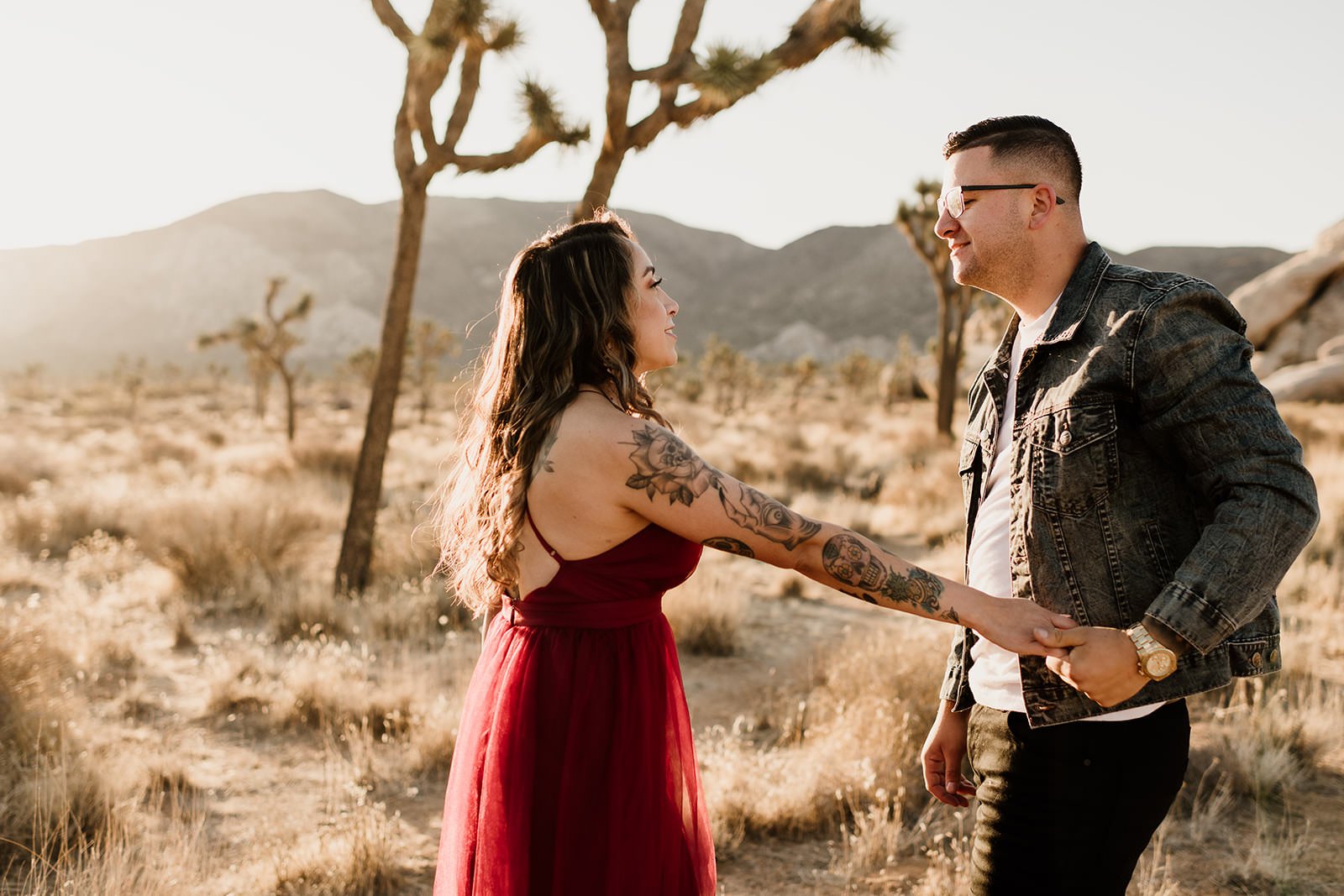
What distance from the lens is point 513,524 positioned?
2.08 m

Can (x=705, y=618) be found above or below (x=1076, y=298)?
below

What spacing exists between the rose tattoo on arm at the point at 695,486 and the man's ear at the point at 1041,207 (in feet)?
2.77

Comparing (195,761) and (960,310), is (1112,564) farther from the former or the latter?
(960,310)

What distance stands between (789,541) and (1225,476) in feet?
2.78

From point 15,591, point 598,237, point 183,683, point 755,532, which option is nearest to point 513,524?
point 755,532

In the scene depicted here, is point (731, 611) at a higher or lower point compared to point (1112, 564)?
lower

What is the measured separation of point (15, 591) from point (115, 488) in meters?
4.07

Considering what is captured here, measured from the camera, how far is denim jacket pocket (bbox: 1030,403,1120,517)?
1882mm

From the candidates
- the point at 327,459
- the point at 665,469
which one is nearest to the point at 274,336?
the point at 327,459

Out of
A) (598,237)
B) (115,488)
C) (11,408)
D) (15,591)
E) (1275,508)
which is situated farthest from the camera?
(11,408)

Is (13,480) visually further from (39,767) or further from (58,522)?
(39,767)

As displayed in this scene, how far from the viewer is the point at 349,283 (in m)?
102

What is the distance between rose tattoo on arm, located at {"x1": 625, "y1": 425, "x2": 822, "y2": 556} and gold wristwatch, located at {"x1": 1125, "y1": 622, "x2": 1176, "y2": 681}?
0.66 meters

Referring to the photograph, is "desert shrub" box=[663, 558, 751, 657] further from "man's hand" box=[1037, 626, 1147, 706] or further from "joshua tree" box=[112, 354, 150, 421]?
"joshua tree" box=[112, 354, 150, 421]
